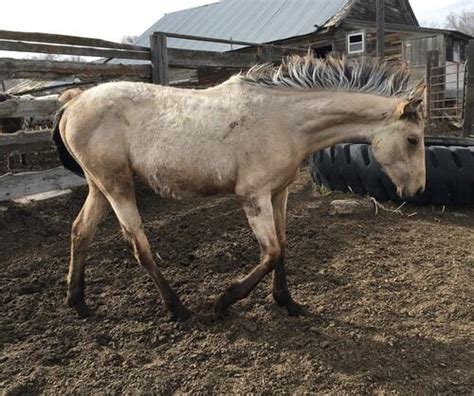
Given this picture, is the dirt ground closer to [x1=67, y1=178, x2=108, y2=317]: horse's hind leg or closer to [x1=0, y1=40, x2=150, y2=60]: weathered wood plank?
[x1=67, y1=178, x2=108, y2=317]: horse's hind leg

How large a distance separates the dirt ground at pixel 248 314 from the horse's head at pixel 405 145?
3.01ft

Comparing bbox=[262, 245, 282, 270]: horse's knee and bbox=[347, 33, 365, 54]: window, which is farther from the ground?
bbox=[347, 33, 365, 54]: window

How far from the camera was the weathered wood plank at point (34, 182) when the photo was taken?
5566mm

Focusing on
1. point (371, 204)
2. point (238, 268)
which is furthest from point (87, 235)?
point (371, 204)

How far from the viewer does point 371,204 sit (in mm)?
5758

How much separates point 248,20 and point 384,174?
21.0 m

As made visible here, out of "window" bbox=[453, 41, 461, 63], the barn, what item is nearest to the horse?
the barn

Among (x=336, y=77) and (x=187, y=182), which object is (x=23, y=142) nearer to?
(x=187, y=182)

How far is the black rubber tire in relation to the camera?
5.47 metres

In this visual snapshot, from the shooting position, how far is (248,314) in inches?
136

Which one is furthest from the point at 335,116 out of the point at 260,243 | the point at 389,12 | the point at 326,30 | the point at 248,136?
the point at 389,12

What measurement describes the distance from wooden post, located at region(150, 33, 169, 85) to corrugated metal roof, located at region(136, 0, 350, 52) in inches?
574

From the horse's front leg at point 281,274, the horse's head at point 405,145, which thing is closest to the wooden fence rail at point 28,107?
the horse's front leg at point 281,274

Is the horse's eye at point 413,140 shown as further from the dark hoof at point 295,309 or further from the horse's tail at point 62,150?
the horse's tail at point 62,150
